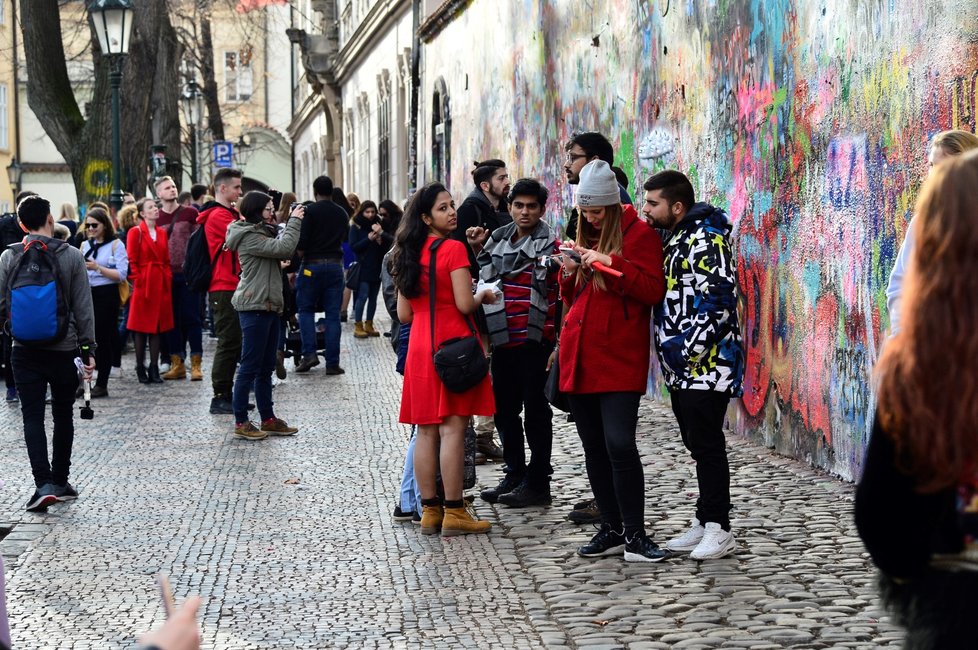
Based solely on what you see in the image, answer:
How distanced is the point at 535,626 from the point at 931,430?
11.3 ft

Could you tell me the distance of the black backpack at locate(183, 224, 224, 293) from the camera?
12.6 m

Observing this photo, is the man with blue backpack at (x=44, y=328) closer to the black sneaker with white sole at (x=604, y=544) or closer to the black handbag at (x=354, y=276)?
the black sneaker with white sole at (x=604, y=544)

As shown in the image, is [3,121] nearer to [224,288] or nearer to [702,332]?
[224,288]

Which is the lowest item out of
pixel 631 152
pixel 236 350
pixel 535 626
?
pixel 535 626

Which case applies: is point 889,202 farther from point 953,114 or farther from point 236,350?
point 236,350

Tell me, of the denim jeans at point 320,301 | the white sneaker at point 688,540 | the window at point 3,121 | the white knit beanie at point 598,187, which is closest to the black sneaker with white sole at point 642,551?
the white sneaker at point 688,540

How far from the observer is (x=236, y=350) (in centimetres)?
1234

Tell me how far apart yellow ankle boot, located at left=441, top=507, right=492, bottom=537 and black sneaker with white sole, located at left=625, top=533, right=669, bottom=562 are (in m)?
1.02

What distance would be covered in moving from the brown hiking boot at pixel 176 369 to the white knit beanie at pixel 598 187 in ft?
30.6

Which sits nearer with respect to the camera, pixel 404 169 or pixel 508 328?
pixel 508 328

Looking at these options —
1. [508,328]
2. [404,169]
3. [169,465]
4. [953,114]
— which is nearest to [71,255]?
[169,465]

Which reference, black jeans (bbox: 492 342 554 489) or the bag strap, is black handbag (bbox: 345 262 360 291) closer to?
black jeans (bbox: 492 342 554 489)

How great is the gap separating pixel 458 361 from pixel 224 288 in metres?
5.48

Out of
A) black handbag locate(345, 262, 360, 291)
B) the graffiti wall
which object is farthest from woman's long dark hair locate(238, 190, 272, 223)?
black handbag locate(345, 262, 360, 291)
